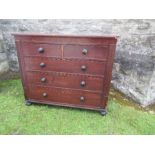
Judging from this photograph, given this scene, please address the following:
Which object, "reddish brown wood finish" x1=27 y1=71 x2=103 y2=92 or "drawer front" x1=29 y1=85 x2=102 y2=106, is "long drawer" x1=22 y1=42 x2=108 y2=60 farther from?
"drawer front" x1=29 y1=85 x2=102 y2=106

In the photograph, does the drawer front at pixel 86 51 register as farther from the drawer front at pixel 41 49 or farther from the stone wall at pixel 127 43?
the stone wall at pixel 127 43

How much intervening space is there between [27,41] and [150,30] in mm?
1677

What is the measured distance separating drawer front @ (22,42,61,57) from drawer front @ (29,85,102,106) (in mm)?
540

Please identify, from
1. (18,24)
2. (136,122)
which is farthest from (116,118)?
(18,24)

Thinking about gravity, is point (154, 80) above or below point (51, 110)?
above

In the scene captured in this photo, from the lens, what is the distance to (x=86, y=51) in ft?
7.81

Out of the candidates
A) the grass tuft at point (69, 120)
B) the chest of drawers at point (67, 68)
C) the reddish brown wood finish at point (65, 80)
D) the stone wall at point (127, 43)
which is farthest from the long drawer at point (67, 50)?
the grass tuft at point (69, 120)

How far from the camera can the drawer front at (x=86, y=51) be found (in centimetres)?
235

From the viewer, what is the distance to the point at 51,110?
2930 millimetres

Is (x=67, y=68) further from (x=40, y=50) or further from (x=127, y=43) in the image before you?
(x=127, y=43)

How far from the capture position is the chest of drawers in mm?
2375

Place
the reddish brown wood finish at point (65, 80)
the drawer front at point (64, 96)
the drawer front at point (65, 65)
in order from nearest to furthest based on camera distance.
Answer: the drawer front at point (65, 65) < the reddish brown wood finish at point (65, 80) < the drawer front at point (64, 96)
